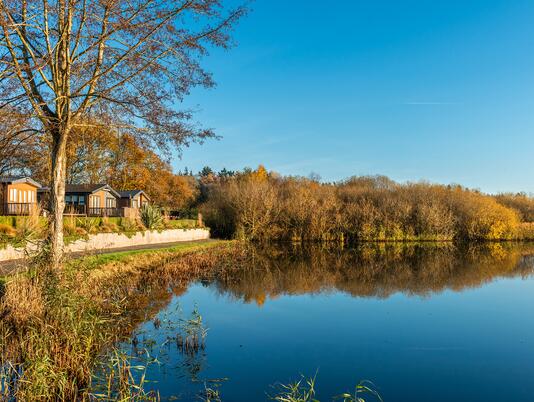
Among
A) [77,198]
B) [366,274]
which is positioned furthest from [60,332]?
[77,198]

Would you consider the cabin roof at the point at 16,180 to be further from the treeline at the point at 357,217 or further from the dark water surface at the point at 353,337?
the dark water surface at the point at 353,337

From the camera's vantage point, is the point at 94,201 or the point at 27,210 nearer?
the point at 27,210

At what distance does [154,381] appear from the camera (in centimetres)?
609

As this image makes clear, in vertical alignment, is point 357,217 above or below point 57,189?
below

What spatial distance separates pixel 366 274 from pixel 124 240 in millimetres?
12224

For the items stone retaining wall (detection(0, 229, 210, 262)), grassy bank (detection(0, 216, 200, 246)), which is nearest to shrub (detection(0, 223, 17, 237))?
grassy bank (detection(0, 216, 200, 246))

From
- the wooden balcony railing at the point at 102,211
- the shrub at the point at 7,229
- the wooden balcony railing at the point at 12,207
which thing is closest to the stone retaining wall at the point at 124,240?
the shrub at the point at 7,229

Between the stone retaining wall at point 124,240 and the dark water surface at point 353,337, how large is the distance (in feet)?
18.1

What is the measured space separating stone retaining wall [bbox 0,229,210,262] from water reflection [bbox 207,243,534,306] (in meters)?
5.89

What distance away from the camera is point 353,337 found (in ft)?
28.8

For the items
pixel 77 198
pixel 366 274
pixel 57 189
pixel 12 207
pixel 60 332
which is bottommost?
pixel 366 274

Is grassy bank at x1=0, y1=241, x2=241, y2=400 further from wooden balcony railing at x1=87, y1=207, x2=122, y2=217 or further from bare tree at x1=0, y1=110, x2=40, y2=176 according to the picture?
wooden balcony railing at x1=87, y1=207, x2=122, y2=217

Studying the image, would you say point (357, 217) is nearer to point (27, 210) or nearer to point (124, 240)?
point (124, 240)

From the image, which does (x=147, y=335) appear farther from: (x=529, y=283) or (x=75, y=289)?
(x=529, y=283)
